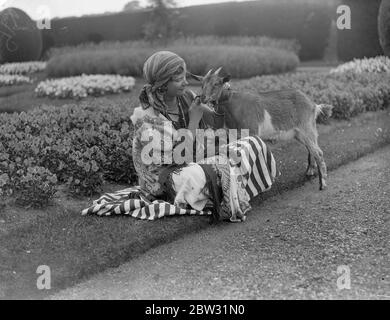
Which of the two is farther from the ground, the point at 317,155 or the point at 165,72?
the point at 165,72

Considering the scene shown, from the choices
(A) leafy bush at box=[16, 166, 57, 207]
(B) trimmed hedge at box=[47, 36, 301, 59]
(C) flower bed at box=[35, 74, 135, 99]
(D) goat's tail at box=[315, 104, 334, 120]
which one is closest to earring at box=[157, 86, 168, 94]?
(A) leafy bush at box=[16, 166, 57, 207]

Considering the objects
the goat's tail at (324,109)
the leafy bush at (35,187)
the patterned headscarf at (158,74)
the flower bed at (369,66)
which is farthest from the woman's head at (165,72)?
the flower bed at (369,66)

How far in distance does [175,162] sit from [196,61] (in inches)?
469

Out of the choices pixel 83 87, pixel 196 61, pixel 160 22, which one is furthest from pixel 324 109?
pixel 160 22

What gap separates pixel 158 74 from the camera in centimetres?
511

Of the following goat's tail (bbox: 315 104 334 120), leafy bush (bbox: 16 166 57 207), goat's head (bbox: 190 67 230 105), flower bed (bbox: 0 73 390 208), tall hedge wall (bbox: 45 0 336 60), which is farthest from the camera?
tall hedge wall (bbox: 45 0 336 60)

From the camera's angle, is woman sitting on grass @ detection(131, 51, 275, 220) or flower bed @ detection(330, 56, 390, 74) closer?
woman sitting on grass @ detection(131, 51, 275, 220)

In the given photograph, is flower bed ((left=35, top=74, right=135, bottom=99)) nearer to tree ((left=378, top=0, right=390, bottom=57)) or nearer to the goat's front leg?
tree ((left=378, top=0, right=390, bottom=57))

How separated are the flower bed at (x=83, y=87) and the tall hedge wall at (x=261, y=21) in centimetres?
Answer: 1018

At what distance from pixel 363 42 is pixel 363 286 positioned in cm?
1375

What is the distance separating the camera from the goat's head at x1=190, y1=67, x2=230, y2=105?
5715 millimetres

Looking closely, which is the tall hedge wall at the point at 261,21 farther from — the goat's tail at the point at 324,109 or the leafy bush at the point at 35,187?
the leafy bush at the point at 35,187

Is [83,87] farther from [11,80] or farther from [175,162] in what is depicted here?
[175,162]

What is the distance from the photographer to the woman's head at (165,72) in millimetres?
5098
